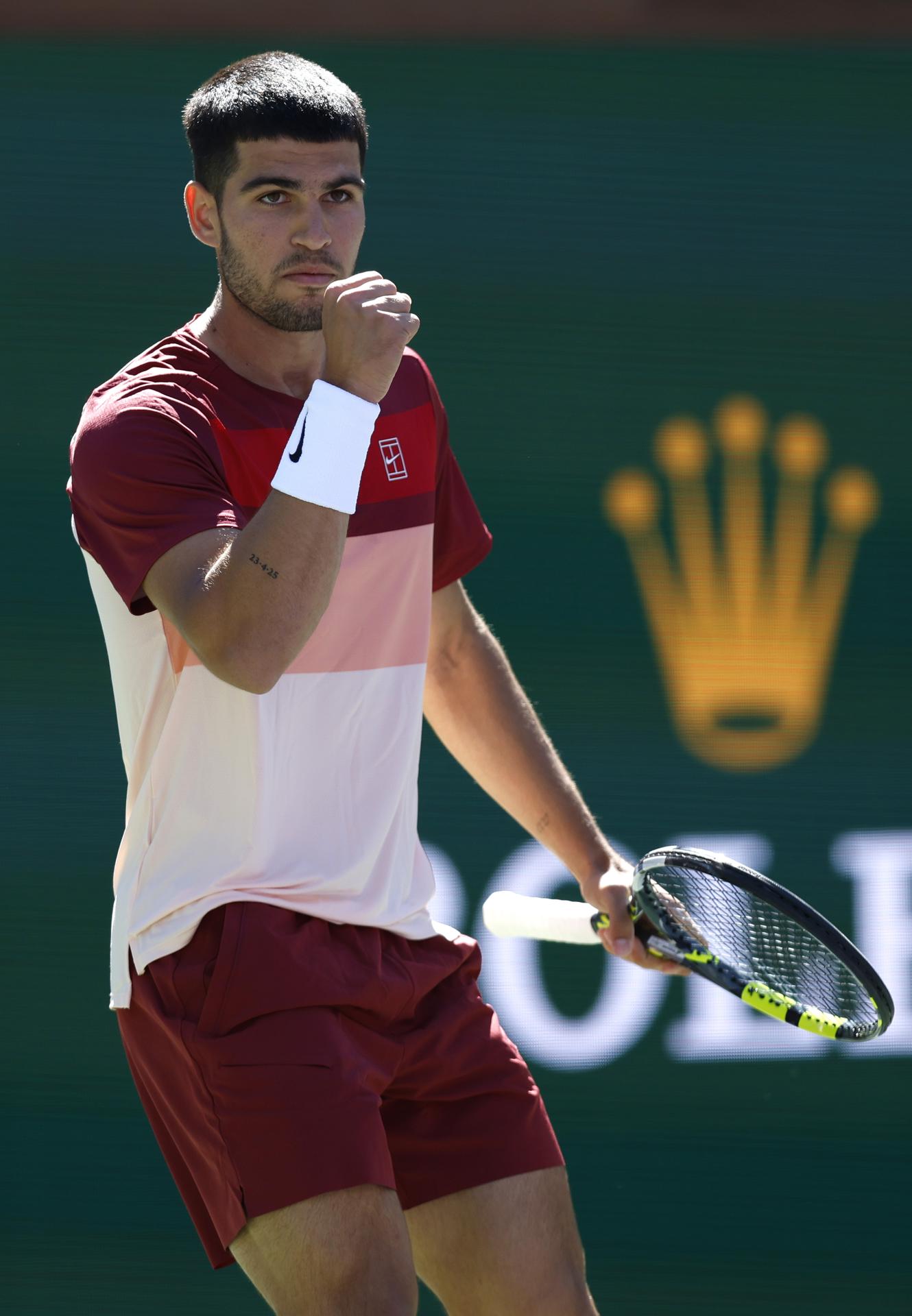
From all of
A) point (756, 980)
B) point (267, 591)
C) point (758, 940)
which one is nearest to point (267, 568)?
point (267, 591)

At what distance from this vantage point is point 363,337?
1.95 m

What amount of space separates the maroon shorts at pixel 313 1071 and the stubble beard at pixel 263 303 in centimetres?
66

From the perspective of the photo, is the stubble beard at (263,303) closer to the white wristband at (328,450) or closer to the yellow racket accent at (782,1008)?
the white wristband at (328,450)

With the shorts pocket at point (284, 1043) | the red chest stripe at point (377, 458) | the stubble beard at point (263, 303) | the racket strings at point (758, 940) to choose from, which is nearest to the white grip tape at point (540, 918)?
the racket strings at point (758, 940)

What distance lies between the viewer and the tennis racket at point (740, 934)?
2217 millimetres

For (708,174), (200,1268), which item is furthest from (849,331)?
(200,1268)

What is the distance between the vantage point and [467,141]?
3188 millimetres

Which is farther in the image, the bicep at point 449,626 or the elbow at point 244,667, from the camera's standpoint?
the bicep at point 449,626

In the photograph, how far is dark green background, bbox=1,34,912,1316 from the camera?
10.2 feet

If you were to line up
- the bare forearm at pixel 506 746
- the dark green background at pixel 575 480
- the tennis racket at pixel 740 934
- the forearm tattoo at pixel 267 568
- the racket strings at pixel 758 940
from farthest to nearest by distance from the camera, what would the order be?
the dark green background at pixel 575 480, the bare forearm at pixel 506 746, the racket strings at pixel 758 940, the tennis racket at pixel 740 934, the forearm tattoo at pixel 267 568

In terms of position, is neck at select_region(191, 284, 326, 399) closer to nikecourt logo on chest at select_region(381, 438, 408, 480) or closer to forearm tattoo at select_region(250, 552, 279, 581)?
nikecourt logo on chest at select_region(381, 438, 408, 480)

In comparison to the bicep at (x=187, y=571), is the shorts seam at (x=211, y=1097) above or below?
below

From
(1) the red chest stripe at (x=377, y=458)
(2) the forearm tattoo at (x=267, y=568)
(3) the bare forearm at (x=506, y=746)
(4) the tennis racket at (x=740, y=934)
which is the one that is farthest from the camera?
(3) the bare forearm at (x=506, y=746)

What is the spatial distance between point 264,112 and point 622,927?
3.46 feet
